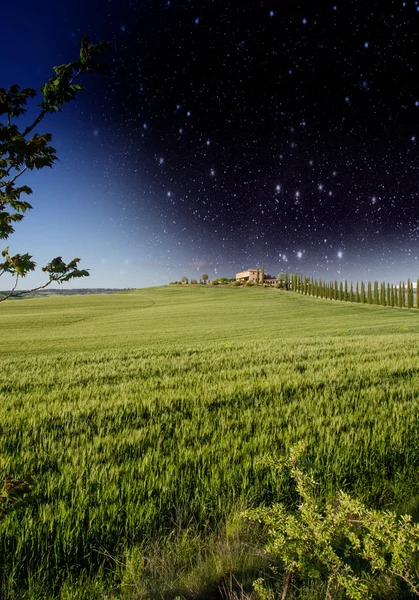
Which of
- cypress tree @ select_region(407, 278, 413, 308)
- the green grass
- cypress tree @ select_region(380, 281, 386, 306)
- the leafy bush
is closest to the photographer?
the leafy bush

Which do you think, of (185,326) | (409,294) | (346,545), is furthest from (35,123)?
(409,294)

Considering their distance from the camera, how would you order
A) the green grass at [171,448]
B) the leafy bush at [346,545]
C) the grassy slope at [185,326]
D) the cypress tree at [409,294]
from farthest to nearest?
the cypress tree at [409,294] < the grassy slope at [185,326] < the green grass at [171,448] < the leafy bush at [346,545]

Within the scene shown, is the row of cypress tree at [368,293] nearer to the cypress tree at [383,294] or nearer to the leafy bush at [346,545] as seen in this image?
the cypress tree at [383,294]

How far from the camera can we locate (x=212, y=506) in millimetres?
2361

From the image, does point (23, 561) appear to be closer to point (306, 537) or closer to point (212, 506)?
point (212, 506)

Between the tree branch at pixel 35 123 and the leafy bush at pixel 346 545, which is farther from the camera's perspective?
the tree branch at pixel 35 123

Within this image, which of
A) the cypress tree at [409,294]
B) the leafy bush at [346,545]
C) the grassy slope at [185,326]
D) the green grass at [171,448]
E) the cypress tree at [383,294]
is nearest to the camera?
the leafy bush at [346,545]

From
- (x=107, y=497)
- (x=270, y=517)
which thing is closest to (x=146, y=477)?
(x=107, y=497)

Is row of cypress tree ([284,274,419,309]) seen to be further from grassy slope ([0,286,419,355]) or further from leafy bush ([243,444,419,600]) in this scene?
leafy bush ([243,444,419,600])

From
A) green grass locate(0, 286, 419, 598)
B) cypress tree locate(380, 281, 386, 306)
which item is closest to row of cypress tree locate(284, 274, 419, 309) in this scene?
cypress tree locate(380, 281, 386, 306)

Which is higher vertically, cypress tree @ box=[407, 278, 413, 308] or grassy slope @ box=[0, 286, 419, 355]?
cypress tree @ box=[407, 278, 413, 308]

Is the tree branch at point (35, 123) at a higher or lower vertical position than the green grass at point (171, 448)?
higher

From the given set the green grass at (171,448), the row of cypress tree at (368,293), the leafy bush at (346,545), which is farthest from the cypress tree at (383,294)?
the leafy bush at (346,545)

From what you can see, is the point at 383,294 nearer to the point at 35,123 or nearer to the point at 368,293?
the point at 368,293
